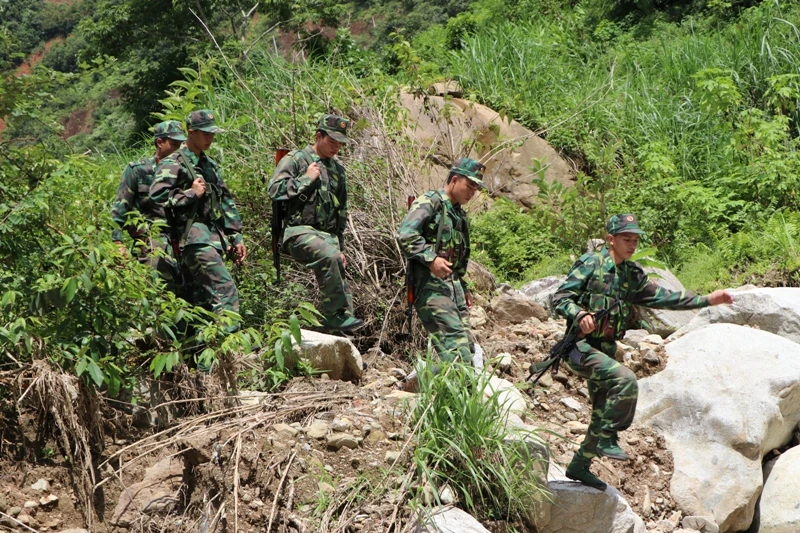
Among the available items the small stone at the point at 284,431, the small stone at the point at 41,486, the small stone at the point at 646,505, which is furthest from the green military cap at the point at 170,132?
the small stone at the point at 646,505

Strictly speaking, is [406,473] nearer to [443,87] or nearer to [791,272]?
[791,272]

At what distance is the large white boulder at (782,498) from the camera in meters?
6.12

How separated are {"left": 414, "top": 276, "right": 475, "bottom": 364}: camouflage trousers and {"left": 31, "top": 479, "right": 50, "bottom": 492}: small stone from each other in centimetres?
225

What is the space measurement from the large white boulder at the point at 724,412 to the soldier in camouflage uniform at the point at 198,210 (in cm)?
295

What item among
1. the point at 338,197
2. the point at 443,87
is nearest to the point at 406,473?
the point at 338,197

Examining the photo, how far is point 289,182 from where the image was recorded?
6680 millimetres

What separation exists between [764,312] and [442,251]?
3090 mm

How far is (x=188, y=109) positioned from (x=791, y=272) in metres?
5.44

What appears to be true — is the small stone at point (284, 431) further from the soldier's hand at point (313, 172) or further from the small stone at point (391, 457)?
the soldier's hand at point (313, 172)

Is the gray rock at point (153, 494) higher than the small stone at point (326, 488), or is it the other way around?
the gray rock at point (153, 494)

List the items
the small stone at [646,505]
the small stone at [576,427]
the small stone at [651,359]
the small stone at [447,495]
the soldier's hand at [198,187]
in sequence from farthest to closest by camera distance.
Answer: the small stone at [651,359], the small stone at [576,427], the soldier's hand at [198,187], the small stone at [646,505], the small stone at [447,495]

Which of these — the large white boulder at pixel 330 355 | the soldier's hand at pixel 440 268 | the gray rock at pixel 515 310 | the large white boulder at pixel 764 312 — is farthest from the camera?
the gray rock at pixel 515 310

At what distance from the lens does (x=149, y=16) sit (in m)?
16.4

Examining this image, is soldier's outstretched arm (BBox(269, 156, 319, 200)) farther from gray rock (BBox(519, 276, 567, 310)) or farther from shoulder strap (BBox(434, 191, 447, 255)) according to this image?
gray rock (BBox(519, 276, 567, 310))
